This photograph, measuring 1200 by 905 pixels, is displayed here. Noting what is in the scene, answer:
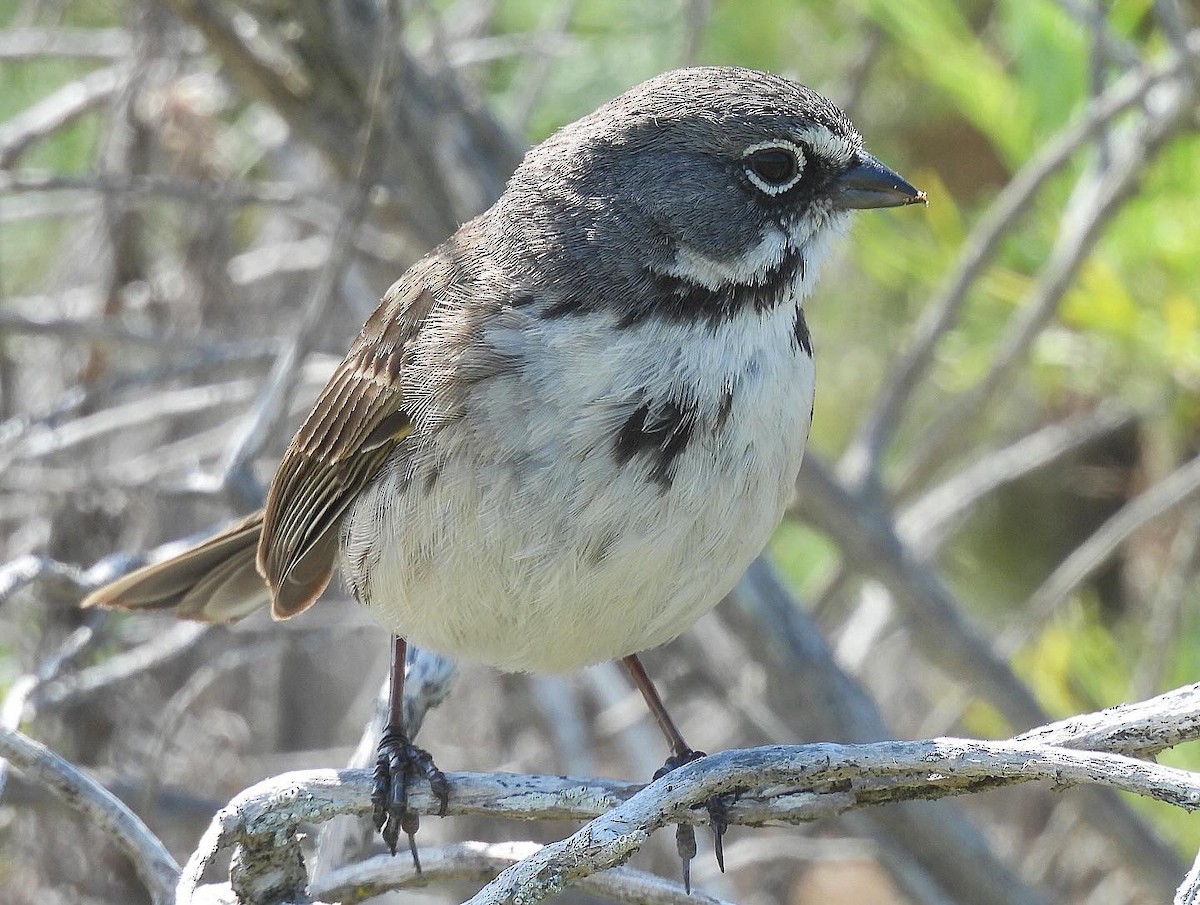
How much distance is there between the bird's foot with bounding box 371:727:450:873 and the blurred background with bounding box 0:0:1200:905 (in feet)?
1.71

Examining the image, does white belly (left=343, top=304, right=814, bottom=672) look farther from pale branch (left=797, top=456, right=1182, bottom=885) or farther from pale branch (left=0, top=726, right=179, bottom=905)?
pale branch (left=797, top=456, right=1182, bottom=885)

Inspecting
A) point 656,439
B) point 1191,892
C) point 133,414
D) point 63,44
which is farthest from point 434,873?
point 63,44

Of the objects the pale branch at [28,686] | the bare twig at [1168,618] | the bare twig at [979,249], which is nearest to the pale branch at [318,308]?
the pale branch at [28,686]

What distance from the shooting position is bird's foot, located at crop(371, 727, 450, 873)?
2.96 meters

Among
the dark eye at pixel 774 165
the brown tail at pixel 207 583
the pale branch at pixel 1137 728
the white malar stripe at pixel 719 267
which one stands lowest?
the pale branch at pixel 1137 728

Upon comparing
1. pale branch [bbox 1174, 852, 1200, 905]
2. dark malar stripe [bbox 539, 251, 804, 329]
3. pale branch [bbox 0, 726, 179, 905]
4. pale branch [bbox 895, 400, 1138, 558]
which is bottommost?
pale branch [bbox 1174, 852, 1200, 905]

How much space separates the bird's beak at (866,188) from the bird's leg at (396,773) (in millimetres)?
1382

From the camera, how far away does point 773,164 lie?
120 inches

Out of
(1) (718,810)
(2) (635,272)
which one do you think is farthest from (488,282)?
(1) (718,810)

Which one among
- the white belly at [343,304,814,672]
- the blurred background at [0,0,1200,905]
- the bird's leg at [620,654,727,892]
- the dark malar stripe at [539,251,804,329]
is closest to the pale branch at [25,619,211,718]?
the blurred background at [0,0,1200,905]

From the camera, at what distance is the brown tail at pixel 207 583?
137 inches

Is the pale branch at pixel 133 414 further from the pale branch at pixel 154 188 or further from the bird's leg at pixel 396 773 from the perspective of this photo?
the bird's leg at pixel 396 773

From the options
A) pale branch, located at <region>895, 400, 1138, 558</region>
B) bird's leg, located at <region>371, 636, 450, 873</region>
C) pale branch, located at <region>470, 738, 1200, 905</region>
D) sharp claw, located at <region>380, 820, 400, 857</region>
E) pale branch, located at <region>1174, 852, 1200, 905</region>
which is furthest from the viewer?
pale branch, located at <region>895, 400, 1138, 558</region>

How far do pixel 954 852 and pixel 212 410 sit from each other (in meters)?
3.11
